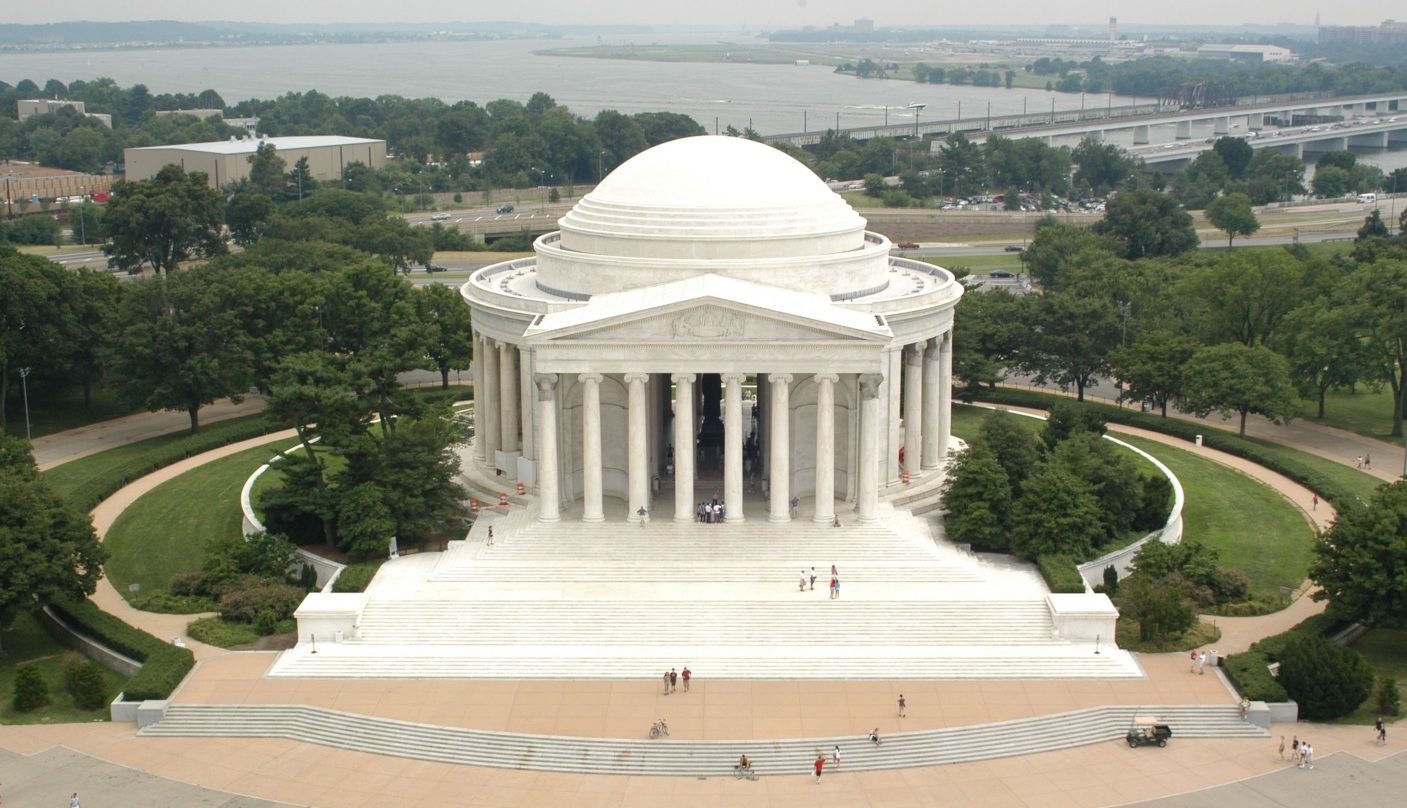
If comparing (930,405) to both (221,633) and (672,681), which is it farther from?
(221,633)

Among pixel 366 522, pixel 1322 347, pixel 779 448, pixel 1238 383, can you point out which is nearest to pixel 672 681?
pixel 779 448

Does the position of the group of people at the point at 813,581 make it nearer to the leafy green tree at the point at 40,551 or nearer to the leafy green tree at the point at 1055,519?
the leafy green tree at the point at 1055,519

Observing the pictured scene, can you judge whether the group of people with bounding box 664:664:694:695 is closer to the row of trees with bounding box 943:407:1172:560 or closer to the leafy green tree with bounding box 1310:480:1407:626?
the row of trees with bounding box 943:407:1172:560

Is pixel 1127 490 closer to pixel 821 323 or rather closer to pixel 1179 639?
pixel 1179 639

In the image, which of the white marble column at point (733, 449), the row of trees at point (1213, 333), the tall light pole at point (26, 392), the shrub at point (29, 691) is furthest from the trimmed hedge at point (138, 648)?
the row of trees at point (1213, 333)

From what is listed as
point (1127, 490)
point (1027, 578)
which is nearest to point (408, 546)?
point (1027, 578)

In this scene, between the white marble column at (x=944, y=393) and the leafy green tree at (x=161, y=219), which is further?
the leafy green tree at (x=161, y=219)
